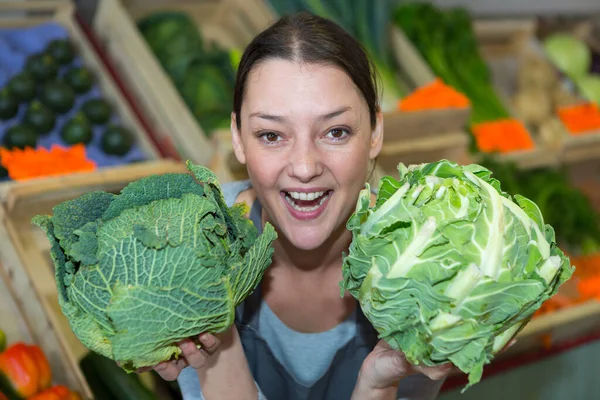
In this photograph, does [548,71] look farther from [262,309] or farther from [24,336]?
[24,336]

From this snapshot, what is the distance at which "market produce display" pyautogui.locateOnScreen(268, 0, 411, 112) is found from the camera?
151 inches

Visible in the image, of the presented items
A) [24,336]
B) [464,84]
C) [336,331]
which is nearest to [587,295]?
[464,84]

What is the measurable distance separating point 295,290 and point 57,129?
1.54m

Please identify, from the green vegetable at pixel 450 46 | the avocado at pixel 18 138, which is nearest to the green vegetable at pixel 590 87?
the green vegetable at pixel 450 46

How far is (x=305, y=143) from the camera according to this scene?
163 cm

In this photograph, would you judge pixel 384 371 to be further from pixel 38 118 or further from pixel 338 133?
pixel 38 118

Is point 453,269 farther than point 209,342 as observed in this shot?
No

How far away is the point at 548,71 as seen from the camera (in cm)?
440

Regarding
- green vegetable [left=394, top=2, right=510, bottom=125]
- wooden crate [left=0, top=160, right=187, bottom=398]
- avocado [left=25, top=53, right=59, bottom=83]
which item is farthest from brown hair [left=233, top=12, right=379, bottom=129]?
green vegetable [left=394, top=2, right=510, bottom=125]

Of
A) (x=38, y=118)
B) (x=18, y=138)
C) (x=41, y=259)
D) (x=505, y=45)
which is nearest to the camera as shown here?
(x=41, y=259)

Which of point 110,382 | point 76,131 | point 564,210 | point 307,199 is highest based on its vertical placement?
point 76,131

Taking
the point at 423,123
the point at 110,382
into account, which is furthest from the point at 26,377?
the point at 423,123

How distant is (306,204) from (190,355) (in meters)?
0.46

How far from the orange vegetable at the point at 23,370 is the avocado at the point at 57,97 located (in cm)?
115
